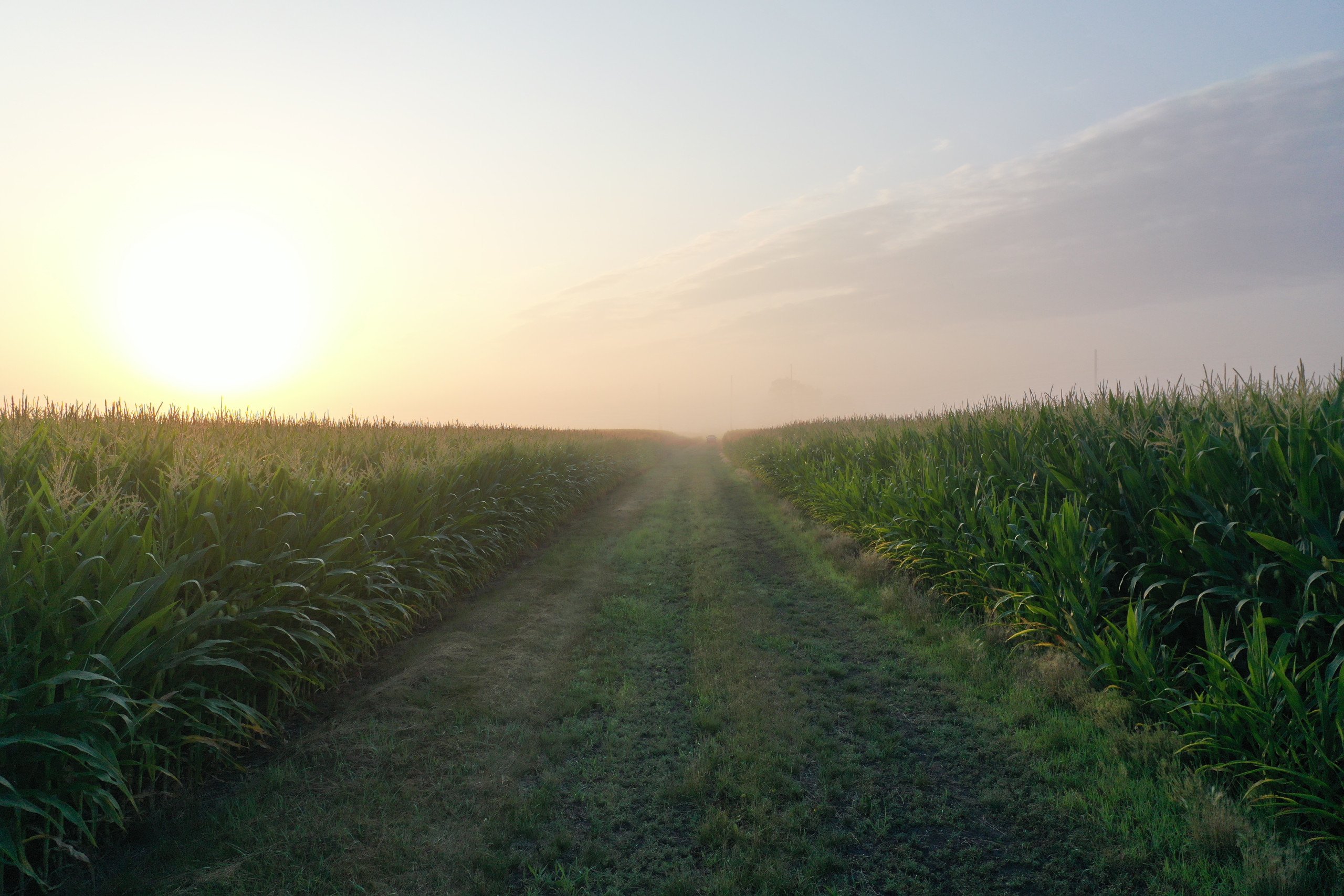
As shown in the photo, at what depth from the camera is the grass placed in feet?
10.0

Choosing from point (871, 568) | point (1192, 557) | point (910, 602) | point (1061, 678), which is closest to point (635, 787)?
point (1061, 678)

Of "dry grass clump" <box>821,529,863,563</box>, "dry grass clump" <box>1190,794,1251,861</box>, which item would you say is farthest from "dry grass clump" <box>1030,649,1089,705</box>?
"dry grass clump" <box>821,529,863,563</box>

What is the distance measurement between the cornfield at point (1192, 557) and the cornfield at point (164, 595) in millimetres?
5611

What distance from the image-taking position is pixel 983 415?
9.06 metres

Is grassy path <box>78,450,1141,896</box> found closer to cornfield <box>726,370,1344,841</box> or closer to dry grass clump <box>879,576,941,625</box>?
dry grass clump <box>879,576,941,625</box>

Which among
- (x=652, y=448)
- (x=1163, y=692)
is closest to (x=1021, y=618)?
(x=1163, y=692)

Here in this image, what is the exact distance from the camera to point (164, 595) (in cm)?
351

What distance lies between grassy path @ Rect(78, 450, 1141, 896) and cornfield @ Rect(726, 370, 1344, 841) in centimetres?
102

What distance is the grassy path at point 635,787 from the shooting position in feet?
10.1

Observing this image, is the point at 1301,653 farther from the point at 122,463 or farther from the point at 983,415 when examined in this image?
the point at 122,463

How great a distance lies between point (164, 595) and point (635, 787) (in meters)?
2.96

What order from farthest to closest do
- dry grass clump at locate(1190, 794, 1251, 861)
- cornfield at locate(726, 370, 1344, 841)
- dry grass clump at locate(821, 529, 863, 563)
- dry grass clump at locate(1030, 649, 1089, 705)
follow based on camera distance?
dry grass clump at locate(821, 529, 863, 563) → dry grass clump at locate(1030, 649, 1089, 705) → cornfield at locate(726, 370, 1344, 841) → dry grass clump at locate(1190, 794, 1251, 861)

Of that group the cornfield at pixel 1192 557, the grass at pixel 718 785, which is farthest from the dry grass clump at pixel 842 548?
the grass at pixel 718 785

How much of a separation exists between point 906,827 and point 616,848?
1631 mm
